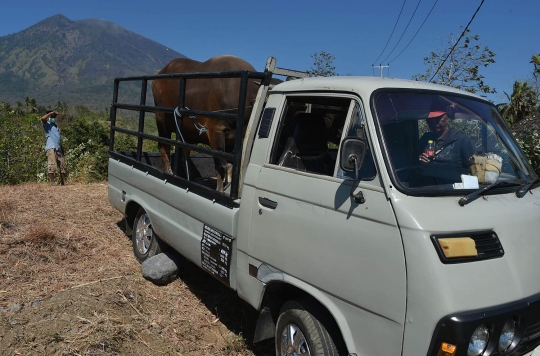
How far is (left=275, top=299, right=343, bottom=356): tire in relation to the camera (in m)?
2.74

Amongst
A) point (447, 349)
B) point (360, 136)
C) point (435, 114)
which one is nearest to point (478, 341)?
point (447, 349)

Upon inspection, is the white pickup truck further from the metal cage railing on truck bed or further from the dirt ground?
the dirt ground

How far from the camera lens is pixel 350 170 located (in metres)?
2.54

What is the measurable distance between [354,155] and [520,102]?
31.1 meters

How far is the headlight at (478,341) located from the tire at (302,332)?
820mm

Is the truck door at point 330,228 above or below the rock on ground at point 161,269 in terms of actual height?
above

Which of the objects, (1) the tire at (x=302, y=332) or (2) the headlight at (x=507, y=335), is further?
(1) the tire at (x=302, y=332)

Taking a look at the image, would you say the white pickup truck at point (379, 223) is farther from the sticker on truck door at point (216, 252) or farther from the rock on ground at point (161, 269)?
the rock on ground at point (161, 269)

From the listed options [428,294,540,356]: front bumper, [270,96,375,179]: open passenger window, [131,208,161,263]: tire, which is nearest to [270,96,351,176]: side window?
[270,96,375,179]: open passenger window

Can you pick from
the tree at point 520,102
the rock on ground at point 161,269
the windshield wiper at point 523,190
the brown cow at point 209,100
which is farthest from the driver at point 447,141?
the tree at point 520,102

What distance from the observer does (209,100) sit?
19.5ft

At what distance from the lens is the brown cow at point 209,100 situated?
556 centimetres

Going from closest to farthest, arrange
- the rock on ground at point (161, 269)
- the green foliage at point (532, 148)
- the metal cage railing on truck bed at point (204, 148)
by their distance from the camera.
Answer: the metal cage railing on truck bed at point (204, 148)
the rock on ground at point (161, 269)
the green foliage at point (532, 148)

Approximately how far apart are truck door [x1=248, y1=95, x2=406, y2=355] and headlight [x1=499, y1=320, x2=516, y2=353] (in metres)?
0.54
